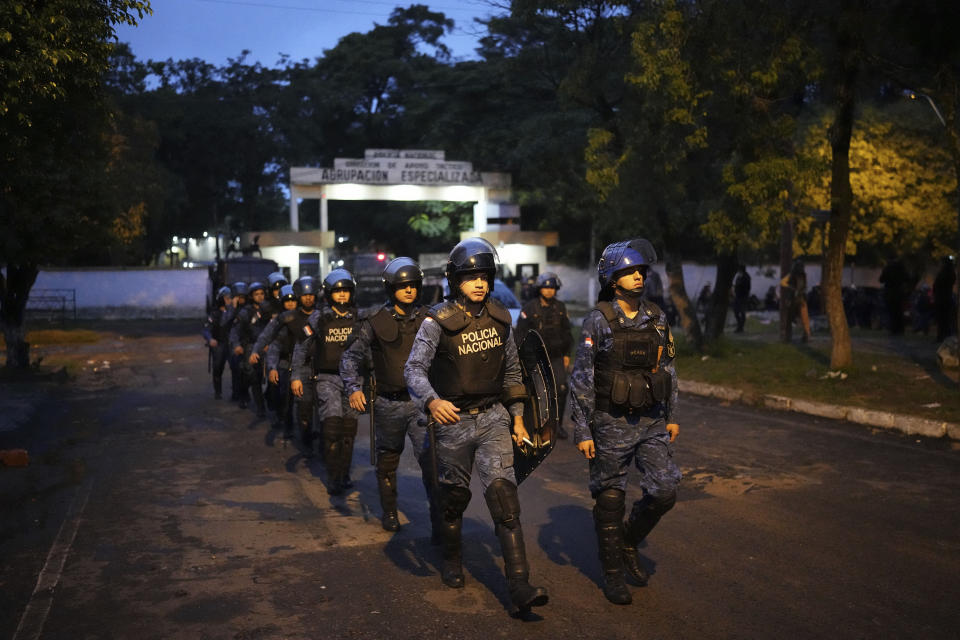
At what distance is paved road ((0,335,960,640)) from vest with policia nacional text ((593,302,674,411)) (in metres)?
1.06

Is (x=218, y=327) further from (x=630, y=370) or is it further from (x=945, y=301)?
(x=945, y=301)

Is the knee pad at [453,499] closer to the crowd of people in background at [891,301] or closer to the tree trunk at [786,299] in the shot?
the crowd of people in background at [891,301]

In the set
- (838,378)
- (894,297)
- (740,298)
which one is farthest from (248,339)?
(894,297)

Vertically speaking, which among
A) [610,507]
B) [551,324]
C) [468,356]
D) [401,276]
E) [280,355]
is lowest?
[610,507]

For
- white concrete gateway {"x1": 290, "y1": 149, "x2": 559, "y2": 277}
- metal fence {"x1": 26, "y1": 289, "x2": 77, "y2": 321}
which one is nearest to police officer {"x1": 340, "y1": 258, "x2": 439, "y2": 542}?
metal fence {"x1": 26, "y1": 289, "x2": 77, "y2": 321}

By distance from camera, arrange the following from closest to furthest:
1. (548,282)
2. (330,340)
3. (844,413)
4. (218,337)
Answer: (330,340) → (548,282) → (844,413) → (218,337)

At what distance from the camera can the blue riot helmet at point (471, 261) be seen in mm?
5266

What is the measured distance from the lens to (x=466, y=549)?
6273 millimetres

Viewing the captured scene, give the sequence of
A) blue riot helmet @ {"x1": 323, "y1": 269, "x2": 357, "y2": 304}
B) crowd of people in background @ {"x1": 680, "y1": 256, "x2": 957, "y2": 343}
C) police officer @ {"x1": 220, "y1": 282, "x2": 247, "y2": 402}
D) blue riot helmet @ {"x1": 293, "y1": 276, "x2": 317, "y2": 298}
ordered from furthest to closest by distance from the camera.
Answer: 1. crowd of people in background @ {"x1": 680, "y1": 256, "x2": 957, "y2": 343}
2. police officer @ {"x1": 220, "y1": 282, "x2": 247, "y2": 402}
3. blue riot helmet @ {"x1": 293, "y1": 276, "x2": 317, "y2": 298}
4. blue riot helmet @ {"x1": 323, "y1": 269, "x2": 357, "y2": 304}

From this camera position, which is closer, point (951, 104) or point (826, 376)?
point (951, 104)

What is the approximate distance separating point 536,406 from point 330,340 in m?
3.66

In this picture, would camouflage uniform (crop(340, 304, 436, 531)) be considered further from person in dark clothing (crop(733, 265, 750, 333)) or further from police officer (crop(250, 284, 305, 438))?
person in dark clothing (crop(733, 265, 750, 333))

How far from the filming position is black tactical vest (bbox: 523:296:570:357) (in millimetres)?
10484

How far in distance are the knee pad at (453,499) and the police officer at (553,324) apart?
5.11 metres
